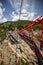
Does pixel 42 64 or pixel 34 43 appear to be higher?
pixel 34 43

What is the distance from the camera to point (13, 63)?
45406 mm

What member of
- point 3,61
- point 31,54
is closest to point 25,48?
point 31,54

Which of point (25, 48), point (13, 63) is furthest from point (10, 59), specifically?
point (25, 48)

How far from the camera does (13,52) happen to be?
152 ft

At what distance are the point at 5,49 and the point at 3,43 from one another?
1769 millimetres

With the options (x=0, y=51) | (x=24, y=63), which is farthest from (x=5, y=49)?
(x=24, y=63)

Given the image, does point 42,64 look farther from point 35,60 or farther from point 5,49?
point 5,49

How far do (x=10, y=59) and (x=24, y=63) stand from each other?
8.18 feet

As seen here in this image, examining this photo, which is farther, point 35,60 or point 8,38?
point 8,38

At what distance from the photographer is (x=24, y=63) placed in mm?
45438

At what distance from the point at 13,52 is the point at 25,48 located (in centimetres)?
279

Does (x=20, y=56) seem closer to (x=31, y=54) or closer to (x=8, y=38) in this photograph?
(x=31, y=54)

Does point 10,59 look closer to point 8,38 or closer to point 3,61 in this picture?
point 3,61

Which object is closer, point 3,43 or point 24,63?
point 24,63
